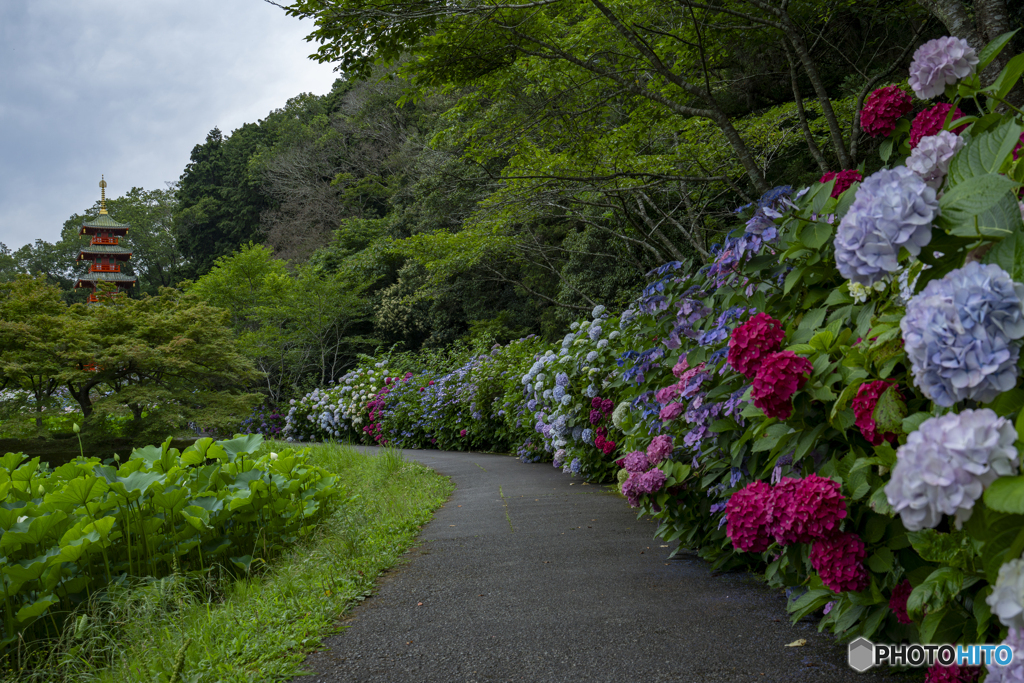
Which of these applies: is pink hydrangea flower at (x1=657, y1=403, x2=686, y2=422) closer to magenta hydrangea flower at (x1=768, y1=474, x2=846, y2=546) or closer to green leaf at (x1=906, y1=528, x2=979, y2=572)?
magenta hydrangea flower at (x1=768, y1=474, x2=846, y2=546)

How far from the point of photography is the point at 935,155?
1.54 meters

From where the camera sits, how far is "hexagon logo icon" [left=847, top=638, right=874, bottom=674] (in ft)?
6.26

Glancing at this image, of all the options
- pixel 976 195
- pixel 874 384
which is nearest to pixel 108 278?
pixel 874 384

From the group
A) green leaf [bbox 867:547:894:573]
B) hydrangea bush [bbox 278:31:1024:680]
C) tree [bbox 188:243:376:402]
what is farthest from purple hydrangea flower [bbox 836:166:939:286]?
tree [bbox 188:243:376:402]

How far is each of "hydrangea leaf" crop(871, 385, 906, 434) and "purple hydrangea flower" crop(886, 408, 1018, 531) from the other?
0.54 meters

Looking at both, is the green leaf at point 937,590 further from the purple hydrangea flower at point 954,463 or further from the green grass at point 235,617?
the green grass at point 235,617

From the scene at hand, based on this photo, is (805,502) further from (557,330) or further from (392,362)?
(392,362)

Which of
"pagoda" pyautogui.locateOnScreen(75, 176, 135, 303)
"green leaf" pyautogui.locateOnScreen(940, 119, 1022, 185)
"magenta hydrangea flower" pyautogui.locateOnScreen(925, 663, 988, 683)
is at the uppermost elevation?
"pagoda" pyautogui.locateOnScreen(75, 176, 135, 303)

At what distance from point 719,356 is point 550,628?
3.99 feet

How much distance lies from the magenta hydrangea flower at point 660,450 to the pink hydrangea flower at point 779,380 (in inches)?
50.0

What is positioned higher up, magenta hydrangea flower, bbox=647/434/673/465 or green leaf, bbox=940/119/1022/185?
green leaf, bbox=940/119/1022/185

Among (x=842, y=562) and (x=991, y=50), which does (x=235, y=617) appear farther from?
(x=991, y=50)

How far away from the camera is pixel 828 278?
209 centimetres

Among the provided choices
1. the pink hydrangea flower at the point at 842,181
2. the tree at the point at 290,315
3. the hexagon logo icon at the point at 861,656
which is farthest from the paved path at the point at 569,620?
the tree at the point at 290,315
